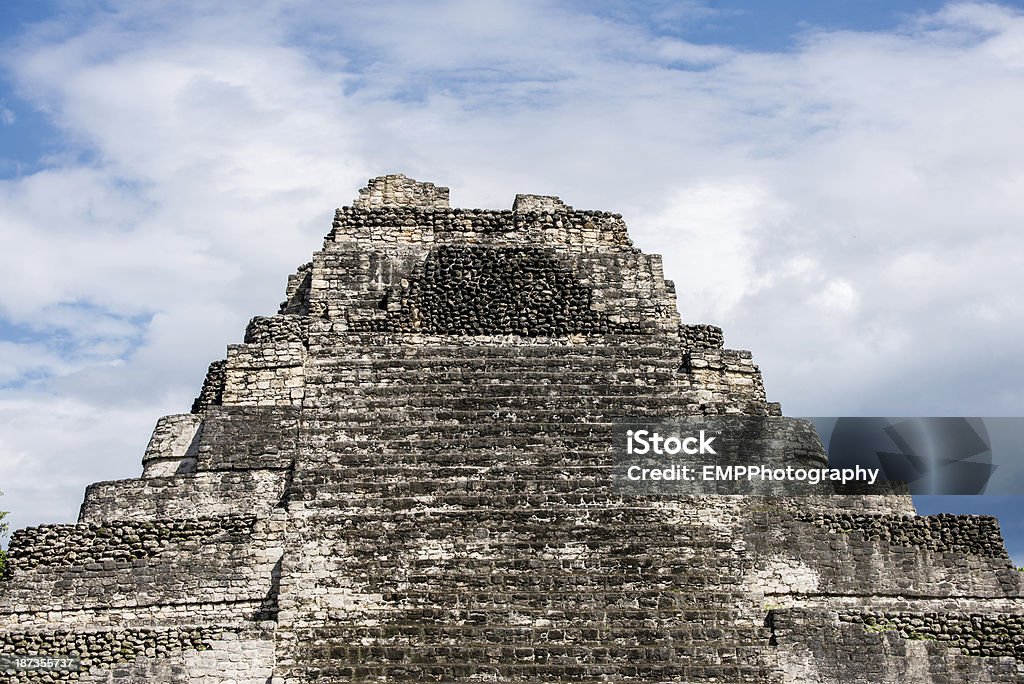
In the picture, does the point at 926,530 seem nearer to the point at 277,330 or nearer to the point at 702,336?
the point at 702,336

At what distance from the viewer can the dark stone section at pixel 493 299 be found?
17891mm

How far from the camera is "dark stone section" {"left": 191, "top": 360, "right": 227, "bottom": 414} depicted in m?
16.9

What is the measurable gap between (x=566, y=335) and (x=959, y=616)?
7090mm

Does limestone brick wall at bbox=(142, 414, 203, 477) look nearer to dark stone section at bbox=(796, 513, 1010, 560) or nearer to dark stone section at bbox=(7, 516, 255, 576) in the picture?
dark stone section at bbox=(7, 516, 255, 576)

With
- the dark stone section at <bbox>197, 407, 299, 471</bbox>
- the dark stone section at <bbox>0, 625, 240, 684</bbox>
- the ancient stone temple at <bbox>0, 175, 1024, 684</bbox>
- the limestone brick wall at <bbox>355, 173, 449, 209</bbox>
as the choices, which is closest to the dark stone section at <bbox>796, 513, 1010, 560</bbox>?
the ancient stone temple at <bbox>0, 175, 1024, 684</bbox>

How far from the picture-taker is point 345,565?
1264 cm

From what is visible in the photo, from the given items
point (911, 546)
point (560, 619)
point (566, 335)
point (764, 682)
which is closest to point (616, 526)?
point (560, 619)

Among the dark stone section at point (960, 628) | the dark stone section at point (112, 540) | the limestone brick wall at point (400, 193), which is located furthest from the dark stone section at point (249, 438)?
the dark stone section at point (960, 628)

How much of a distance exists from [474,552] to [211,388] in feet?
20.0

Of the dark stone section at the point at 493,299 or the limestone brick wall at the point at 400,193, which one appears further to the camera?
the limestone brick wall at the point at 400,193

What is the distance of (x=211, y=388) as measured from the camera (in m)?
17.2

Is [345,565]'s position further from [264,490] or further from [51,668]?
[51,668]

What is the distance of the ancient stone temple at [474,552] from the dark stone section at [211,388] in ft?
2.61

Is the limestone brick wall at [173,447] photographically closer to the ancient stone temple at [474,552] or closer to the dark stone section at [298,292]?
the ancient stone temple at [474,552]
